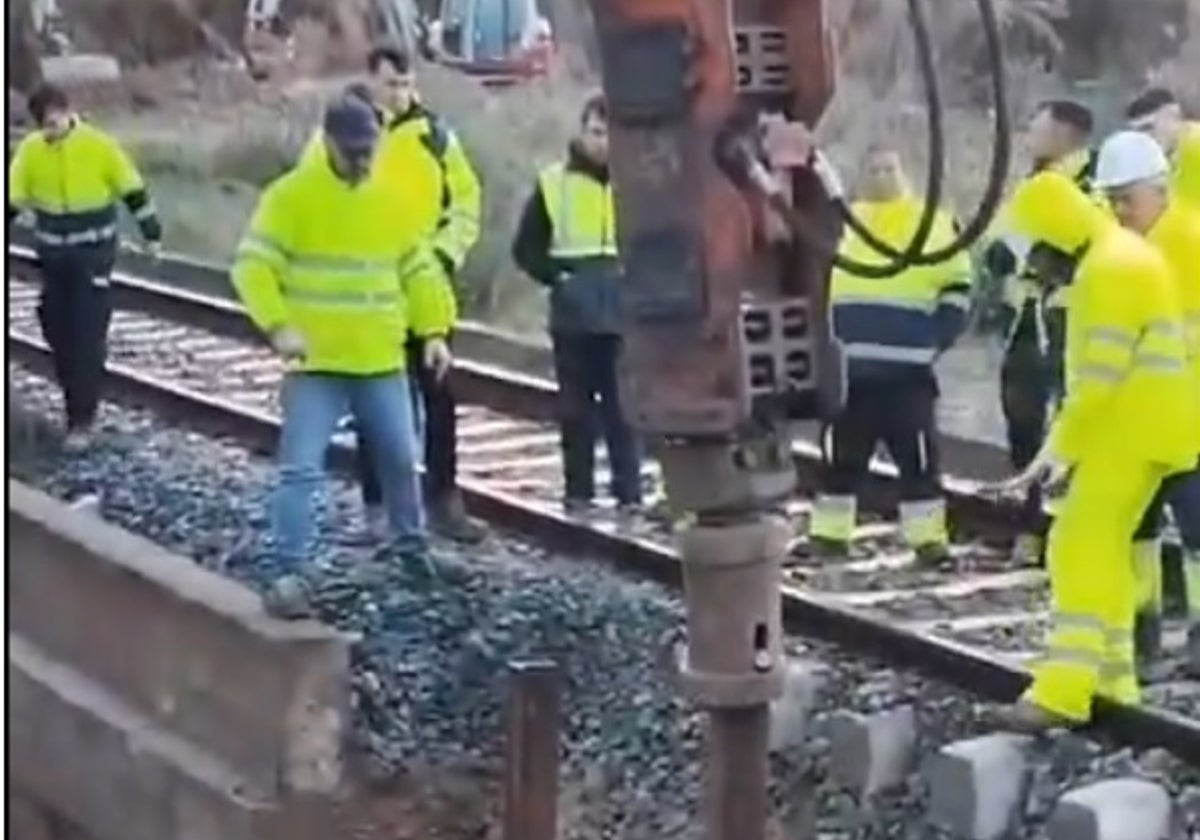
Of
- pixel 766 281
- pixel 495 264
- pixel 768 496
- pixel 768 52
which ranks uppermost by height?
pixel 768 52

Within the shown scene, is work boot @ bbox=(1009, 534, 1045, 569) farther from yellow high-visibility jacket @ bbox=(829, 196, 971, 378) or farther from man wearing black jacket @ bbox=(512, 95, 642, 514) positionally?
man wearing black jacket @ bbox=(512, 95, 642, 514)

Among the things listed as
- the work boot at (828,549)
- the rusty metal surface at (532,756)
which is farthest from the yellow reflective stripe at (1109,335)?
the work boot at (828,549)

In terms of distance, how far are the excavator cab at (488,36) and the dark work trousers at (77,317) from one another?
522 centimetres

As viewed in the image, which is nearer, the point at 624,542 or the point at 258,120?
the point at 624,542

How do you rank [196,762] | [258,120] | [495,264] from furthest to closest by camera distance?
[258,120]
[495,264]
[196,762]

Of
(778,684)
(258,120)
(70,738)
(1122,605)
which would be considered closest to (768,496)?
(778,684)

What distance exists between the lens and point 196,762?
24.1ft

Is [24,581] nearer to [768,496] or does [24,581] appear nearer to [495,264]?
[768,496]

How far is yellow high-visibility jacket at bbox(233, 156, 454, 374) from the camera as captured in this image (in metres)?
8.40

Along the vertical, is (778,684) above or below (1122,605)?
above

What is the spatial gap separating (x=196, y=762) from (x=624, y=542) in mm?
2672

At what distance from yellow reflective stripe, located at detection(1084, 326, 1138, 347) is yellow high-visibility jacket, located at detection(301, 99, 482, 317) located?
8.05 feet

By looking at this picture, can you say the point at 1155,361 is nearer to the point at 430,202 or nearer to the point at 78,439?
the point at 430,202

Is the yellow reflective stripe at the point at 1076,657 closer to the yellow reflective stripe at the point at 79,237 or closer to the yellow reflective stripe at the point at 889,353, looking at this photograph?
the yellow reflective stripe at the point at 889,353
